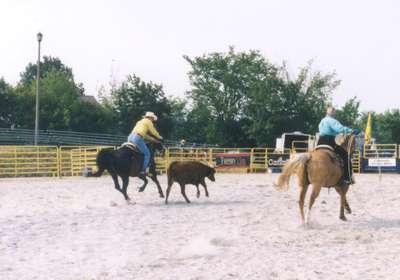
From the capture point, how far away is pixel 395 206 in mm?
11789

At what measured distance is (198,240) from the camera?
7832 millimetres

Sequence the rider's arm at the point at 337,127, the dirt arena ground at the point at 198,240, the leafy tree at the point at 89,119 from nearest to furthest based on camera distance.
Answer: the dirt arena ground at the point at 198,240 < the rider's arm at the point at 337,127 < the leafy tree at the point at 89,119

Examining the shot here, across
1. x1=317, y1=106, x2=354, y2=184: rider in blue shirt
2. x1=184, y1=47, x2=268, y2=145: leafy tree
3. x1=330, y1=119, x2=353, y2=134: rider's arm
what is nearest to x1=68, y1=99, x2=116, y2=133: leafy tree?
x1=184, y1=47, x2=268, y2=145: leafy tree

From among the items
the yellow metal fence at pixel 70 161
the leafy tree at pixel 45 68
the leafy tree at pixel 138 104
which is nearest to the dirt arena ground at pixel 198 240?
the yellow metal fence at pixel 70 161

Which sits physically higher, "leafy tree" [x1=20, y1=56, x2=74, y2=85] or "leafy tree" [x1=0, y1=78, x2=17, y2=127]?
"leafy tree" [x1=20, y1=56, x2=74, y2=85]

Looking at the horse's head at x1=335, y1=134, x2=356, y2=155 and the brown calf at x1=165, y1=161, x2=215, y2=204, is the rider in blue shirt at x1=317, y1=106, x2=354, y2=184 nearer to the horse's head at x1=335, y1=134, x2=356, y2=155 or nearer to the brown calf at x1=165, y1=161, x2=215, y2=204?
the horse's head at x1=335, y1=134, x2=356, y2=155

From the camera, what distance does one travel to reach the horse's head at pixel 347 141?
9.99m

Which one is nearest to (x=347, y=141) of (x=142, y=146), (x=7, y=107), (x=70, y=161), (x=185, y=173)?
(x=185, y=173)

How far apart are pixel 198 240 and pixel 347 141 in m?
3.66

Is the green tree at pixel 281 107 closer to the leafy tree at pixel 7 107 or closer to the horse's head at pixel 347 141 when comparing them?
the leafy tree at pixel 7 107

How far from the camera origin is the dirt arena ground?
6125 millimetres

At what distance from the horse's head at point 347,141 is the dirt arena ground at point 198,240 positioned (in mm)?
1218

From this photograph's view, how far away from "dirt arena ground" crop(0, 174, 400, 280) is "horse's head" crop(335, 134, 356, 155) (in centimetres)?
122

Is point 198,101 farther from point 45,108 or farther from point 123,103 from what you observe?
point 45,108
